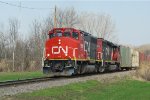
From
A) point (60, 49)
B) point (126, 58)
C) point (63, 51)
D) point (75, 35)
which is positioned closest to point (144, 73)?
point (75, 35)

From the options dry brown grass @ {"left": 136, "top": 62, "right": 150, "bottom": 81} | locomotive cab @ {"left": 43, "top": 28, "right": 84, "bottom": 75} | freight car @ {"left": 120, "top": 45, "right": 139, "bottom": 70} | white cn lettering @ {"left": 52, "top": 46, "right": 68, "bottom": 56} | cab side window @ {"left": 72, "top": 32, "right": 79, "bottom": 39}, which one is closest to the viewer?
locomotive cab @ {"left": 43, "top": 28, "right": 84, "bottom": 75}

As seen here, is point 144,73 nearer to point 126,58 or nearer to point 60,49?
point 60,49

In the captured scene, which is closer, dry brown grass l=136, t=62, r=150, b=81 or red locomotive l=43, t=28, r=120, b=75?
red locomotive l=43, t=28, r=120, b=75

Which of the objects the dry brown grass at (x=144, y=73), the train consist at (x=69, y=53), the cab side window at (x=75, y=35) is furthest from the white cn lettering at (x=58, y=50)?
the dry brown grass at (x=144, y=73)

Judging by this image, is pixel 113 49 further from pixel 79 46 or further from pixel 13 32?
pixel 13 32

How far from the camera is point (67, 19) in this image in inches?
2825

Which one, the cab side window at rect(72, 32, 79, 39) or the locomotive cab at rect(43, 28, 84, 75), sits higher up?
the cab side window at rect(72, 32, 79, 39)

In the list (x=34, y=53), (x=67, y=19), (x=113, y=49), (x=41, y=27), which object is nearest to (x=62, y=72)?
(x=113, y=49)

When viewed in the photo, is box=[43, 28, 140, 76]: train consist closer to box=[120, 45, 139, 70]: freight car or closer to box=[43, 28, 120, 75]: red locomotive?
box=[43, 28, 120, 75]: red locomotive

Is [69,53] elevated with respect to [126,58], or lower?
elevated

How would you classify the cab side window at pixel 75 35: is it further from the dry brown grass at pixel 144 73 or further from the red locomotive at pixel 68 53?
the dry brown grass at pixel 144 73

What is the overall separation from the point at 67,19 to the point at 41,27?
7486 mm

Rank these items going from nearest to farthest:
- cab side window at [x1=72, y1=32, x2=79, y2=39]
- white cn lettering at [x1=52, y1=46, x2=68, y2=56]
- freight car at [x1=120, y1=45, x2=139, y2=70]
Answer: white cn lettering at [x1=52, y1=46, x2=68, y2=56] → cab side window at [x1=72, y1=32, x2=79, y2=39] → freight car at [x1=120, y1=45, x2=139, y2=70]

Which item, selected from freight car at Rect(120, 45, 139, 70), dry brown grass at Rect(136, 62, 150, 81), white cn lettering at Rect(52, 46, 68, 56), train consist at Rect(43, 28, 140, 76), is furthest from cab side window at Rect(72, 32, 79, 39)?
freight car at Rect(120, 45, 139, 70)
